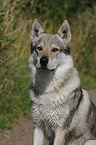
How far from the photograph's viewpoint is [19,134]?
5020 millimetres

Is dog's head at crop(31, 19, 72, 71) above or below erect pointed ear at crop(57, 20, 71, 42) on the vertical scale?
below

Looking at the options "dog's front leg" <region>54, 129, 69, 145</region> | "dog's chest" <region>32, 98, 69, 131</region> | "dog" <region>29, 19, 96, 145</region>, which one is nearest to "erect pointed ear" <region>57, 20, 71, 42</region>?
"dog" <region>29, 19, 96, 145</region>

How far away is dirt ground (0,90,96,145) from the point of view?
15.2 feet

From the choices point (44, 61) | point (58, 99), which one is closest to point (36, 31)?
point (44, 61)

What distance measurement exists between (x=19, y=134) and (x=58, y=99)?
160 cm

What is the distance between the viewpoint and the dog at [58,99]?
3842 millimetres

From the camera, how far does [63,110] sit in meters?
3.84

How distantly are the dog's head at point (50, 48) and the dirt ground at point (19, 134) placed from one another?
5.26 feet

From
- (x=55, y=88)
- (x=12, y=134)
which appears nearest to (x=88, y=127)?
(x=55, y=88)

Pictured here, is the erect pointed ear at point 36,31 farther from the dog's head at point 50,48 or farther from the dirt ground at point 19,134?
the dirt ground at point 19,134

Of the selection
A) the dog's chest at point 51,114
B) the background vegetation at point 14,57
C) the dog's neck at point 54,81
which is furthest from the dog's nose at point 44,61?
the background vegetation at point 14,57

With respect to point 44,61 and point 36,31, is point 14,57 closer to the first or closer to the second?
point 36,31

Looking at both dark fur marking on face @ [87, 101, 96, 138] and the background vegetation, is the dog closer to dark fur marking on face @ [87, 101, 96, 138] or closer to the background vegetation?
dark fur marking on face @ [87, 101, 96, 138]

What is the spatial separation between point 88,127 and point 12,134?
1.66 metres
